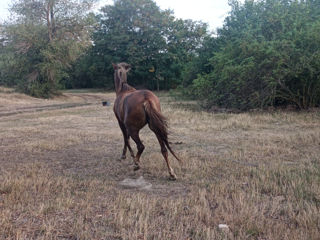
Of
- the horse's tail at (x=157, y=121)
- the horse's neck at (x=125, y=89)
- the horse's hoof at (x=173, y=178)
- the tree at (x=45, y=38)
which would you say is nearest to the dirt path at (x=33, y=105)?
the tree at (x=45, y=38)

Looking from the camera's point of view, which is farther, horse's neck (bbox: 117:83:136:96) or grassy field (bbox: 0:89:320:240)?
horse's neck (bbox: 117:83:136:96)

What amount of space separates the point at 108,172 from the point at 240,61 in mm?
12262

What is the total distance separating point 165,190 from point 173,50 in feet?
119

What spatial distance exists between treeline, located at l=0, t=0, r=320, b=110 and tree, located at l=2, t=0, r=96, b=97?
0.10 m

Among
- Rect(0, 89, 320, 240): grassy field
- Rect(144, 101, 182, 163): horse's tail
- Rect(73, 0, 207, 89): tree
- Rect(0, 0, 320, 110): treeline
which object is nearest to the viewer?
Rect(0, 89, 320, 240): grassy field

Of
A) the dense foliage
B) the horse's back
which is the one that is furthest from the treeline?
the horse's back

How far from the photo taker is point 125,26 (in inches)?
1565

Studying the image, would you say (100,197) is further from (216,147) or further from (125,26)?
(125,26)

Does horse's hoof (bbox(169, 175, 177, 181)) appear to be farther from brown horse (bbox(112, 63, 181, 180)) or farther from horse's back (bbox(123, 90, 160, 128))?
horse's back (bbox(123, 90, 160, 128))

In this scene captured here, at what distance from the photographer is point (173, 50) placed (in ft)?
131

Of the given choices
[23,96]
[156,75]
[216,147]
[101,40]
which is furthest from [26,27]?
[216,147]

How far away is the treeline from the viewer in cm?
1449

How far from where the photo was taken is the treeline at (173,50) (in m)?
14.5

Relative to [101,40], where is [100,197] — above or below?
below
